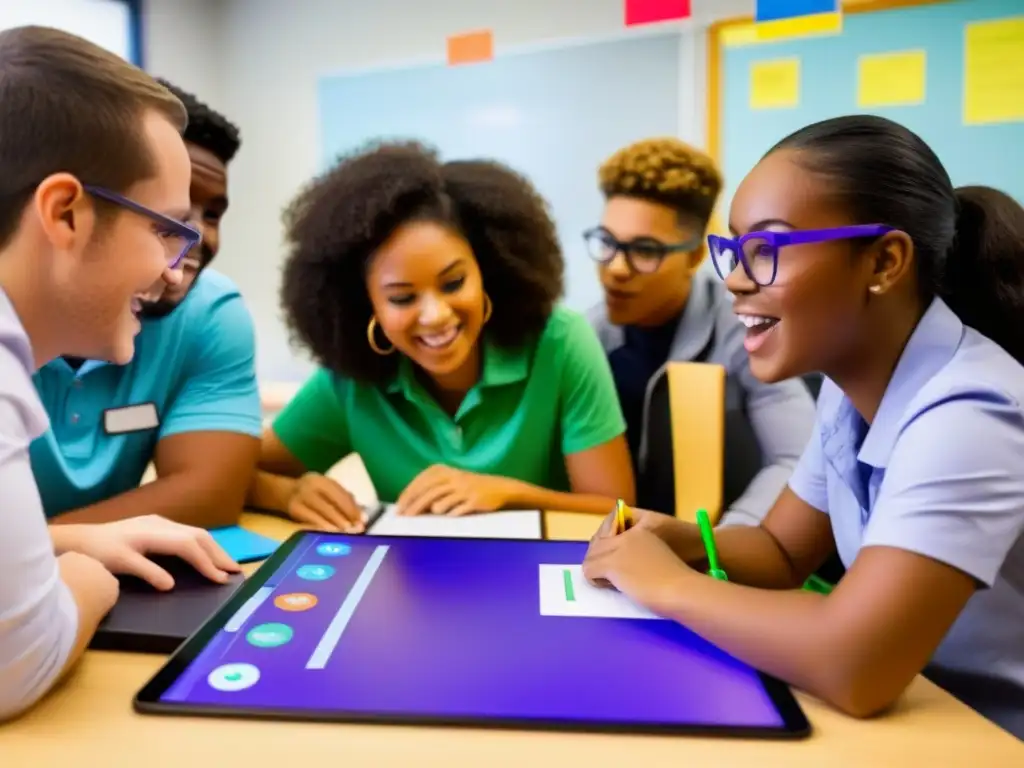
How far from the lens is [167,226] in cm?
77

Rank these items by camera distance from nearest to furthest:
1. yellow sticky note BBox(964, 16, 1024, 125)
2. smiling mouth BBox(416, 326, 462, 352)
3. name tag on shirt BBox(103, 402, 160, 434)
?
name tag on shirt BBox(103, 402, 160, 434)
smiling mouth BBox(416, 326, 462, 352)
yellow sticky note BBox(964, 16, 1024, 125)

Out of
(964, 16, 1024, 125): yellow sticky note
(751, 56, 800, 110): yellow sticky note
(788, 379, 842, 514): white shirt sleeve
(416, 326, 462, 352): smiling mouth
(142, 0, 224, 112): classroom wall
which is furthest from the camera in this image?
(142, 0, 224, 112): classroom wall

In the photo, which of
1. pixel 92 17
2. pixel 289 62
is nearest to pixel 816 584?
pixel 289 62

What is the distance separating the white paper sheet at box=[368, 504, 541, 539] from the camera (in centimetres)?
104

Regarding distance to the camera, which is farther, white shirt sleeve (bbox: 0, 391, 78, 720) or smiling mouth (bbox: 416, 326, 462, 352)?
smiling mouth (bbox: 416, 326, 462, 352)

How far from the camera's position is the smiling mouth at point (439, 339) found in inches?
53.1

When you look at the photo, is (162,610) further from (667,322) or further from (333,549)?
(667,322)

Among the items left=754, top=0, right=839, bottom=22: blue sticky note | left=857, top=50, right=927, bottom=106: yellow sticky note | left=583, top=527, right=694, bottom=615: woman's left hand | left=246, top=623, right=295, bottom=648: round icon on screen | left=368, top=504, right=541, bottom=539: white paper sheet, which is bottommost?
left=368, top=504, right=541, bottom=539: white paper sheet

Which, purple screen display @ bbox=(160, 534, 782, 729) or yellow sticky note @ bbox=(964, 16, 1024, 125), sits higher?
yellow sticky note @ bbox=(964, 16, 1024, 125)

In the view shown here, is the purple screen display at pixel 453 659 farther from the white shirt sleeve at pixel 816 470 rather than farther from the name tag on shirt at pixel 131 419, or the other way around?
the name tag on shirt at pixel 131 419

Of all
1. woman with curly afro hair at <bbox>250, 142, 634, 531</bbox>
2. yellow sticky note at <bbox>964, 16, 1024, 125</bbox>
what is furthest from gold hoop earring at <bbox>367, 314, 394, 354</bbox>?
yellow sticky note at <bbox>964, 16, 1024, 125</bbox>

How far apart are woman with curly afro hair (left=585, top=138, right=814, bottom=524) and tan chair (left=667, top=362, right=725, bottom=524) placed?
0.04m

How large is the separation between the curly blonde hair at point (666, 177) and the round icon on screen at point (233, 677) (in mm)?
1308

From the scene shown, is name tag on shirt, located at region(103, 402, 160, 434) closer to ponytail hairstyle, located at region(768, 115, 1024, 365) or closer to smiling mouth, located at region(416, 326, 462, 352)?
smiling mouth, located at region(416, 326, 462, 352)
